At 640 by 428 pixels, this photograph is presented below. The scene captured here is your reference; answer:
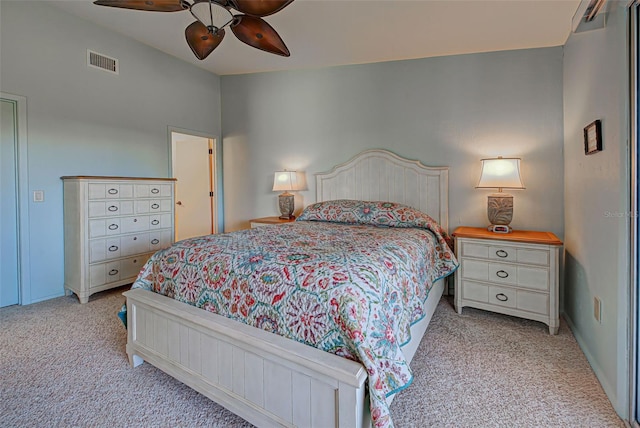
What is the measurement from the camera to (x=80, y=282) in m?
2.88

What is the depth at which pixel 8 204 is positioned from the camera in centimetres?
272

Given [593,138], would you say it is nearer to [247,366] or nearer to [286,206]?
[247,366]

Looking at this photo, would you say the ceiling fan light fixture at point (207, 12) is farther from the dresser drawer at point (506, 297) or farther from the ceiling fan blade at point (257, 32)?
the dresser drawer at point (506, 297)

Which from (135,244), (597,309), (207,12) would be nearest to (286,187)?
(135,244)

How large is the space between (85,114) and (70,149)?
38 cm

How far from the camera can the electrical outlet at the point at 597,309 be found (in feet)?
5.89

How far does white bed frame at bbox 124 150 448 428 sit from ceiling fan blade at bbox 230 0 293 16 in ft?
5.32

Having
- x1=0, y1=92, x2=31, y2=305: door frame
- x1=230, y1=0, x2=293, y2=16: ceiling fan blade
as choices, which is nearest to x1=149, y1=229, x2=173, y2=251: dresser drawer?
x1=0, y1=92, x2=31, y2=305: door frame

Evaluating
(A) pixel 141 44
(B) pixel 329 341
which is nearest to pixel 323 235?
(B) pixel 329 341

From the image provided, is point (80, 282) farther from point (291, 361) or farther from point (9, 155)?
point (291, 361)

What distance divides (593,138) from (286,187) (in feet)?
8.96

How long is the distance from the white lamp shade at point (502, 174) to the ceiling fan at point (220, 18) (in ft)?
6.33

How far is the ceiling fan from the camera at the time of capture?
1.75 m

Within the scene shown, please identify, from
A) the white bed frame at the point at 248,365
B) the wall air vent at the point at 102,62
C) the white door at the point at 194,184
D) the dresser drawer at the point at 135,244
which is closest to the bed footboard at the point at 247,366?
the white bed frame at the point at 248,365
